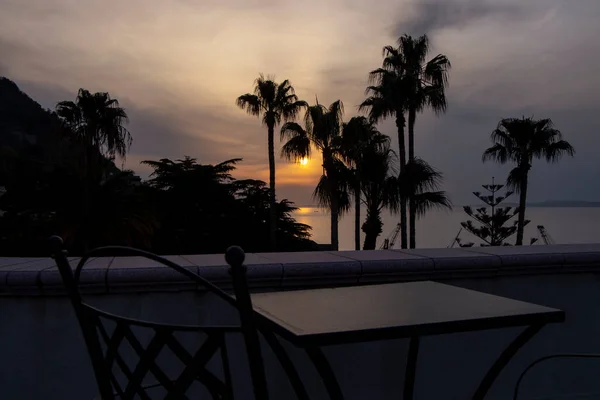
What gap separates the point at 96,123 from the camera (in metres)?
26.7

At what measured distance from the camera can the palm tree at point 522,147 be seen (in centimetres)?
3759

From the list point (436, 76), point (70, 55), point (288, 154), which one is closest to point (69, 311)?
point (70, 55)

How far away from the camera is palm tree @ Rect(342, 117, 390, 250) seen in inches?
1265

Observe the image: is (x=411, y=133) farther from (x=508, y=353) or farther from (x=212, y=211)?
(x=508, y=353)

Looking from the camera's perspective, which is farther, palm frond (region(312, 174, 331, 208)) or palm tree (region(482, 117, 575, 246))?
palm tree (region(482, 117, 575, 246))

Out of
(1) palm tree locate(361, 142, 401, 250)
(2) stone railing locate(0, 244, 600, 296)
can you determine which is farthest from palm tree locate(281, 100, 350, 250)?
(2) stone railing locate(0, 244, 600, 296)

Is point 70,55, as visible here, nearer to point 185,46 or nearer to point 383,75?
point 185,46

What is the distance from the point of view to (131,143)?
90.6ft

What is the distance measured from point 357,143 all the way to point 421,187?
16.8 ft

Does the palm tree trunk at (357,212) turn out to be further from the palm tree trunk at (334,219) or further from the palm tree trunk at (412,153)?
the palm tree trunk at (412,153)

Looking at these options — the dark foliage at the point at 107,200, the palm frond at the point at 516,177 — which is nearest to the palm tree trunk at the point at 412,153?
the palm frond at the point at 516,177

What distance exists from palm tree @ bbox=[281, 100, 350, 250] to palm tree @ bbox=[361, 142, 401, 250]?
1.47m

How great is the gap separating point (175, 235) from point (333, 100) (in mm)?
15476

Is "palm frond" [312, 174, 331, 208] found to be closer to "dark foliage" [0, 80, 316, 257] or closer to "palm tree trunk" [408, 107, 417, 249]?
"palm tree trunk" [408, 107, 417, 249]
